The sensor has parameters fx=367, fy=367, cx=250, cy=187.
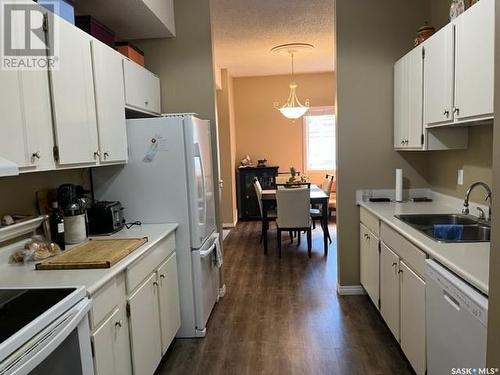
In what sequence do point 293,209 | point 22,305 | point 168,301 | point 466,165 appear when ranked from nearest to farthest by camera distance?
point 22,305 < point 168,301 < point 466,165 < point 293,209

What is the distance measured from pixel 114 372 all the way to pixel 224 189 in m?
5.01

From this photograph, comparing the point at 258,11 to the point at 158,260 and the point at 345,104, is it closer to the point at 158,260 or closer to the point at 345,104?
the point at 345,104

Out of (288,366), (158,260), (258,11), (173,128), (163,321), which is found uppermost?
(258,11)

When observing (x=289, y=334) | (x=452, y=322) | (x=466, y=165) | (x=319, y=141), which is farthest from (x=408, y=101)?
(x=319, y=141)

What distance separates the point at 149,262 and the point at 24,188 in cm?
80

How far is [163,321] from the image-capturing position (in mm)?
2363

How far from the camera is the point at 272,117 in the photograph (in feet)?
24.0

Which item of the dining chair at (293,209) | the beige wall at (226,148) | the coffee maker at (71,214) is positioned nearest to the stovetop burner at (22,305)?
the coffee maker at (71,214)

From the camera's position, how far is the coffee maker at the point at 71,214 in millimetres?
2191

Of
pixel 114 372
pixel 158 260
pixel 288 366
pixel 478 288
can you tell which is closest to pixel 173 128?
pixel 158 260

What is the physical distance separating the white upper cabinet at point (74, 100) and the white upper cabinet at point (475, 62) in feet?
6.77

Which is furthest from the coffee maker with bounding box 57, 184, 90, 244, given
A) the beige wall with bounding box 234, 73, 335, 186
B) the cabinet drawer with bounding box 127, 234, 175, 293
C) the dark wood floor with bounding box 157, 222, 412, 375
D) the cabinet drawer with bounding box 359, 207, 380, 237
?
the beige wall with bounding box 234, 73, 335, 186

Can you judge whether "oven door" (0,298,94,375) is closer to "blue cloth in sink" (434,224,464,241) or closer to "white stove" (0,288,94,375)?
"white stove" (0,288,94,375)

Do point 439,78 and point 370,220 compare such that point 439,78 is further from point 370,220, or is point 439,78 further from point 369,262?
point 369,262
